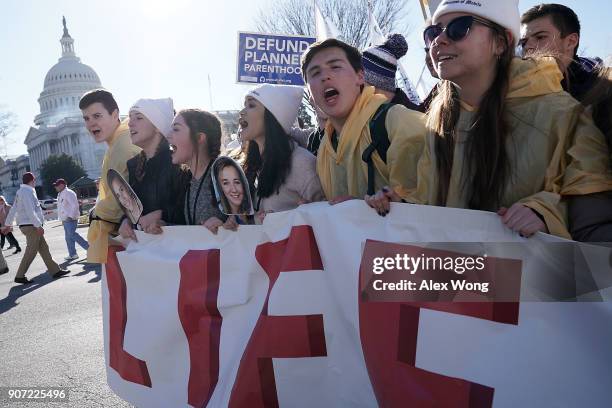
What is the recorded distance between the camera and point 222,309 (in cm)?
243

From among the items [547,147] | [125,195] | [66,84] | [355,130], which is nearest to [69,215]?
[125,195]

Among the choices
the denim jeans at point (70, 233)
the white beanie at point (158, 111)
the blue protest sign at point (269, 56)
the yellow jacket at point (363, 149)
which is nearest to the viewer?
the yellow jacket at point (363, 149)

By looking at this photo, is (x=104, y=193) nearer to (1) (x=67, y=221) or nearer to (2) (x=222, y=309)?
(2) (x=222, y=309)

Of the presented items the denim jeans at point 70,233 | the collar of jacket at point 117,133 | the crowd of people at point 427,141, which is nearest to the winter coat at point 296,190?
the crowd of people at point 427,141

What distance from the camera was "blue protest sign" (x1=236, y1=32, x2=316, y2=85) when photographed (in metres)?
6.96

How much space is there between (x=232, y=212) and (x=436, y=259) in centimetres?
101

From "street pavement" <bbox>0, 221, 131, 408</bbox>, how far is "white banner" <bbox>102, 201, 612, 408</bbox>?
77 centimetres

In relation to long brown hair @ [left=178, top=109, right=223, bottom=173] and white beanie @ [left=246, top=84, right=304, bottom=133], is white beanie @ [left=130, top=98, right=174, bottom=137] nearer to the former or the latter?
long brown hair @ [left=178, top=109, right=223, bottom=173]

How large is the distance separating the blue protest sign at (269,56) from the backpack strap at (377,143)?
194 inches

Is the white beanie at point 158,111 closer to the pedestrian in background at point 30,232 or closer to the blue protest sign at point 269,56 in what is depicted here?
the blue protest sign at point 269,56

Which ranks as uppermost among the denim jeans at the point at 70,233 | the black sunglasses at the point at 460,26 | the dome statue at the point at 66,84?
the dome statue at the point at 66,84

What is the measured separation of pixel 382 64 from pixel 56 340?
395 cm

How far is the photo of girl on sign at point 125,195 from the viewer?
9.23 ft

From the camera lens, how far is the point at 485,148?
181 centimetres
